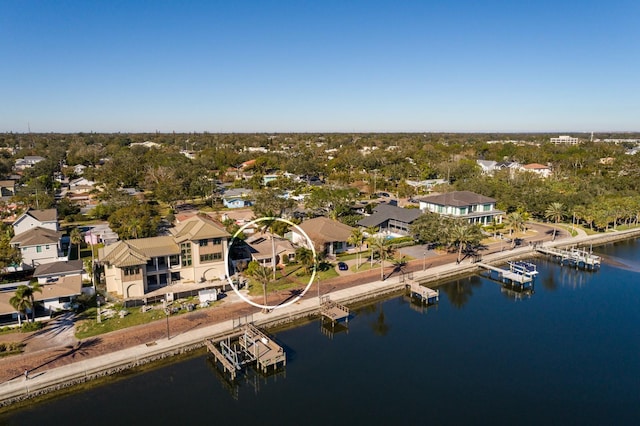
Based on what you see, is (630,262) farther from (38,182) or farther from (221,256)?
(38,182)

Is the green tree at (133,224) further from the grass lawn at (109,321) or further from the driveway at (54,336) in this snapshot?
the driveway at (54,336)

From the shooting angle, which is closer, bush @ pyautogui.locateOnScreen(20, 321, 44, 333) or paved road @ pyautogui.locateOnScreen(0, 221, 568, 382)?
paved road @ pyautogui.locateOnScreen(0, 221, 568, 382)

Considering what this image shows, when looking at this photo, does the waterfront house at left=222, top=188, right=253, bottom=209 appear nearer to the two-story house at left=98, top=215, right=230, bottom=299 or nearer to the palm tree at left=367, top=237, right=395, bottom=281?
the palm tree at left=367, top=237, right=395, bottom=281

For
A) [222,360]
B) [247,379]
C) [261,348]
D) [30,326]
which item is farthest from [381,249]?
[30,326]

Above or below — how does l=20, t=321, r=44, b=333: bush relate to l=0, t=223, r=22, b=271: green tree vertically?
below

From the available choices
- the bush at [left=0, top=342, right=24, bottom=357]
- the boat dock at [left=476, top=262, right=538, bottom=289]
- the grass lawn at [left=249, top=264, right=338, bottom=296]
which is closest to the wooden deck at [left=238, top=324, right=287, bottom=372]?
the grass lawn at [left=249, top=264, right=338, bottom=296]

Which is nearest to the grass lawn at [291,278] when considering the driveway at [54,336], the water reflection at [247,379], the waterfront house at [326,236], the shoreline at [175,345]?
the shoreline at [175,345]

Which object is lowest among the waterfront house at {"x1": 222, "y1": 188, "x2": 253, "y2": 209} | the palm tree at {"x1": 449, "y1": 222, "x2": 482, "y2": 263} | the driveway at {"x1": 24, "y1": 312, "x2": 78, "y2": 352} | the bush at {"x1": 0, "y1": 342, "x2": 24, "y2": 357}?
the driveway at {"x1": 24, "y1": 312, "x2": 78, "y2": 352}

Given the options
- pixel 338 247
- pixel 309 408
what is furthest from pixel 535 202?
pixel 309 408

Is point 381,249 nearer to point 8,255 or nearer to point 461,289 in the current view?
point 461,289
